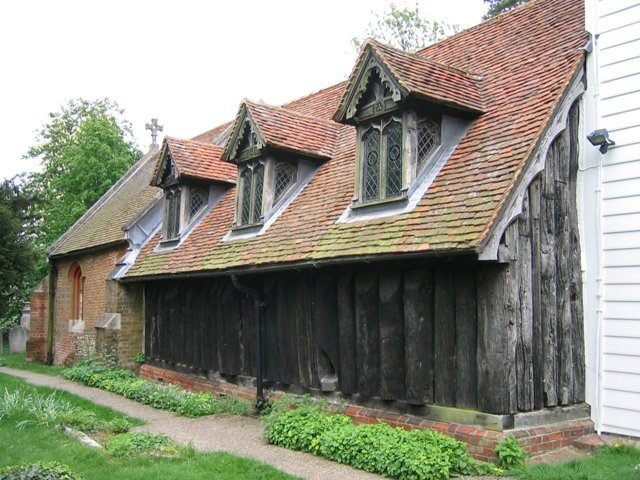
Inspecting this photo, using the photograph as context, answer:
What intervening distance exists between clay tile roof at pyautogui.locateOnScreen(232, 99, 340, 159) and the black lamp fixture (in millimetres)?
5675

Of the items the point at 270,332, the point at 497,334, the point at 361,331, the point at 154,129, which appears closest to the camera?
the point at 497,334

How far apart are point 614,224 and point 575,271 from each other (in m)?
0.77

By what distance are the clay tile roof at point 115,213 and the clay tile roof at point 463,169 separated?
5013 mm


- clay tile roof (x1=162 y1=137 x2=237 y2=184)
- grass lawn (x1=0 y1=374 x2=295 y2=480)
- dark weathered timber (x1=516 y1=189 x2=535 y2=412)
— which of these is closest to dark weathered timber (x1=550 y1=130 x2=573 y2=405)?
dark weathered timber (x1=516 y1=189 x2=535 y2=412)

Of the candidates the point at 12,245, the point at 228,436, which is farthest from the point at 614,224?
the point at 12,245

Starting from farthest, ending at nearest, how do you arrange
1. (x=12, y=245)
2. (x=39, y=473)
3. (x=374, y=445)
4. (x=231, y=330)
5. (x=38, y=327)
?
1. (x=38, y=327)
2. (x=12, y=245)
3. (x=231, y=330)
4. (x=374, y=445)
5. (x=39, y=473)

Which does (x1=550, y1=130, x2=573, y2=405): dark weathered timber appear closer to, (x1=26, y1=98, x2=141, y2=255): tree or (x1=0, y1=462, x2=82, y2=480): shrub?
(x1=0, y1=462, x2=82, y2=480): shrub

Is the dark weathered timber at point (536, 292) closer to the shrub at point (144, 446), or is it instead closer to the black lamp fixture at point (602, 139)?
the black lamp fixture at point (602, 139)

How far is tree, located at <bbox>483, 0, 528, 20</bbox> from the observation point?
1179 inches

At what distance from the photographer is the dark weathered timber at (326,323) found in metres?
9.91

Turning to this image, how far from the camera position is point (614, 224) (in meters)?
8.27

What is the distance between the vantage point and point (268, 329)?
1152cm

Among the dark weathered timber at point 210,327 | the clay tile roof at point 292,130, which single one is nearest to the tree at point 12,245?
the dark weathered timber at point 210,327

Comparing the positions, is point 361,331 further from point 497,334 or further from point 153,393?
point 153,393
